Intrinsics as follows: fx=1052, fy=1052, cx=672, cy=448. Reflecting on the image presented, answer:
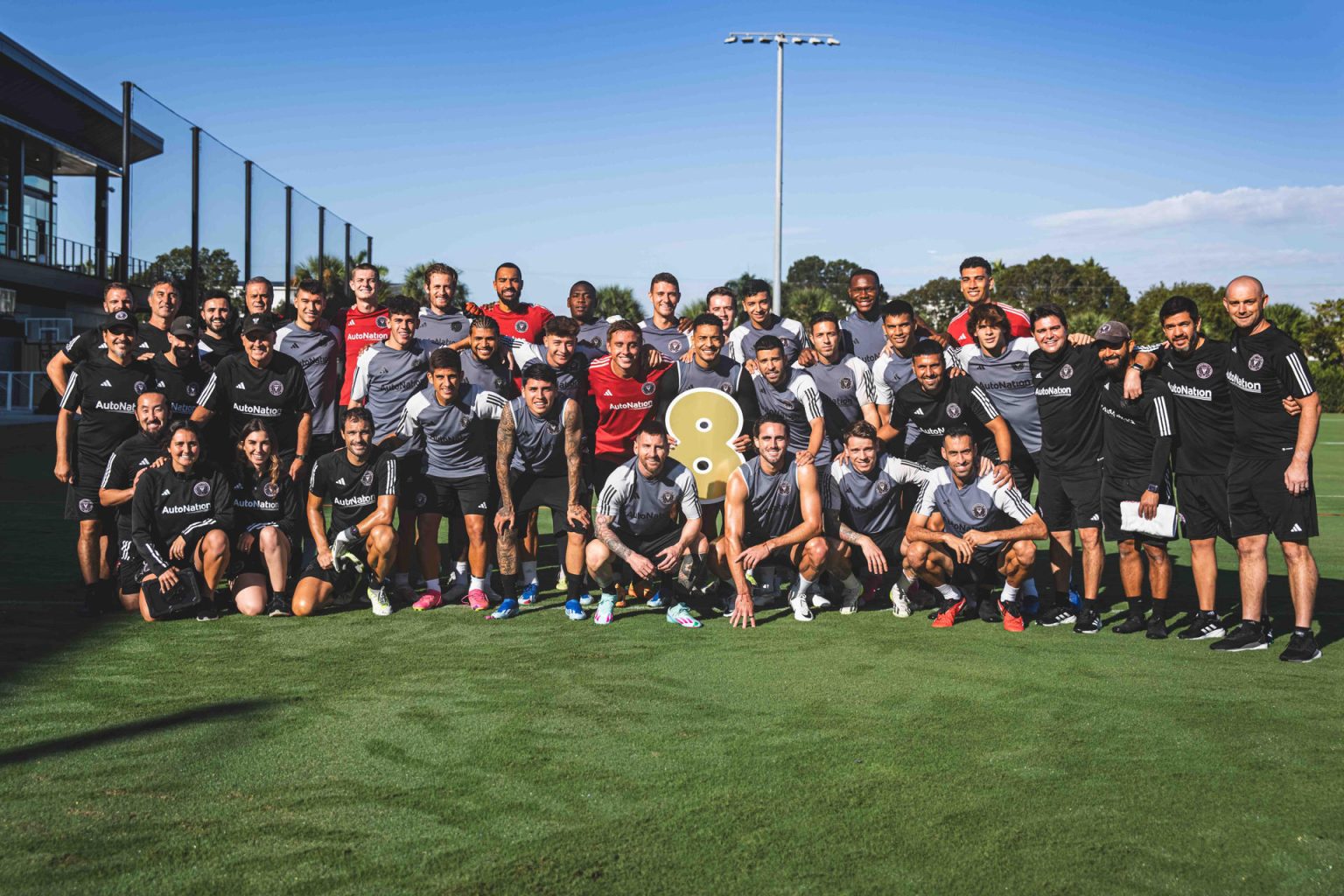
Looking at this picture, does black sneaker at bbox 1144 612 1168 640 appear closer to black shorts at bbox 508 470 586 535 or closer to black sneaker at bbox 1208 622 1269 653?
black sneaker at bbox 1208 622 1269 653

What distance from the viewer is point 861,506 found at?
740 centimetres

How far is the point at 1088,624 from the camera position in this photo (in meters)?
6.62

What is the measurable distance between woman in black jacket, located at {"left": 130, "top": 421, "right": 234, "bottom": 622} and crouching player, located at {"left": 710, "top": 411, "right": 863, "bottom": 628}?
131 inches

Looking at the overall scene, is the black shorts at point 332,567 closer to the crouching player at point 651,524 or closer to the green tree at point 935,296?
the crouching player at point 651,524

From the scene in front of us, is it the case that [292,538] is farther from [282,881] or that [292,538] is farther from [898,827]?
[898,827]

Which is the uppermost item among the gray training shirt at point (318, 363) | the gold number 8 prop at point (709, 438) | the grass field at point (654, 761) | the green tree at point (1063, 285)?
the green tree at point (1063, 285)

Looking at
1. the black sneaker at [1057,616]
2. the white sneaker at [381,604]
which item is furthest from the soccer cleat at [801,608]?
the white sneaker at [381,604]

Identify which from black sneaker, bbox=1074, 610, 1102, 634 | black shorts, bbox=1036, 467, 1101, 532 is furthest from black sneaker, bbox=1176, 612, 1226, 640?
black shorts, bbox=1036, 467, 1101, 532

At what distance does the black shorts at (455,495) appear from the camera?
7.33 metres

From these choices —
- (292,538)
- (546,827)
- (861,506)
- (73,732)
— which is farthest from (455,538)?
(546,827)

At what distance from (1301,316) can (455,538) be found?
51347 millimetres

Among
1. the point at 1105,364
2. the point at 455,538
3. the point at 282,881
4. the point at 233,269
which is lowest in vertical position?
the point at 282,881

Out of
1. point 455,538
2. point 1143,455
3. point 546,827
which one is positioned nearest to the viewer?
point 546,827

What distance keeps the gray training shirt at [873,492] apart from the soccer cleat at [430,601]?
109 inches
